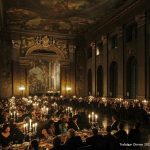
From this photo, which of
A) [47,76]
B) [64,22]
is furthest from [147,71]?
[47,76]

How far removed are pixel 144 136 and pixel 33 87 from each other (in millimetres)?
32168

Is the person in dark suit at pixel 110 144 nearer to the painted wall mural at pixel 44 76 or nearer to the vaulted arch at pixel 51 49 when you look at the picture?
the vaulted arch at pixel 51 49

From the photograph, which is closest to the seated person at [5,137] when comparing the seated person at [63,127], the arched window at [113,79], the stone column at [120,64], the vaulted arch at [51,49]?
the seated person at [63,127]

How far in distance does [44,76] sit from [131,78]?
22731 millimetres

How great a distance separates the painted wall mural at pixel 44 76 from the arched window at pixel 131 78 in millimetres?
21050

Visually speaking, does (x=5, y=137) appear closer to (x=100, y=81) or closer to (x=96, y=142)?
(x=96, y=142)

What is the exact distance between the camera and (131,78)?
21.8 m

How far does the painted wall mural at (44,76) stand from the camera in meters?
41.7

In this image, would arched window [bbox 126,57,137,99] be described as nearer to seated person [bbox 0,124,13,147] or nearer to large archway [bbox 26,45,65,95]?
seated person [bbox 0,124,13,147]

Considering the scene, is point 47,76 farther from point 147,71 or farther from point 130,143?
point 130,143

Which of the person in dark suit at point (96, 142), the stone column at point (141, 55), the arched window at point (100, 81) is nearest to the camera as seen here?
the person in dark suit at point (96, 142)

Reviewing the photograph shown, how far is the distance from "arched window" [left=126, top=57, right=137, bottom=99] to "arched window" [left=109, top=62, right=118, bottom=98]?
2706 millimetres

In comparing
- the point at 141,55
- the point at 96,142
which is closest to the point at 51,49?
the point at 141,55

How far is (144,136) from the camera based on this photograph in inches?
428
